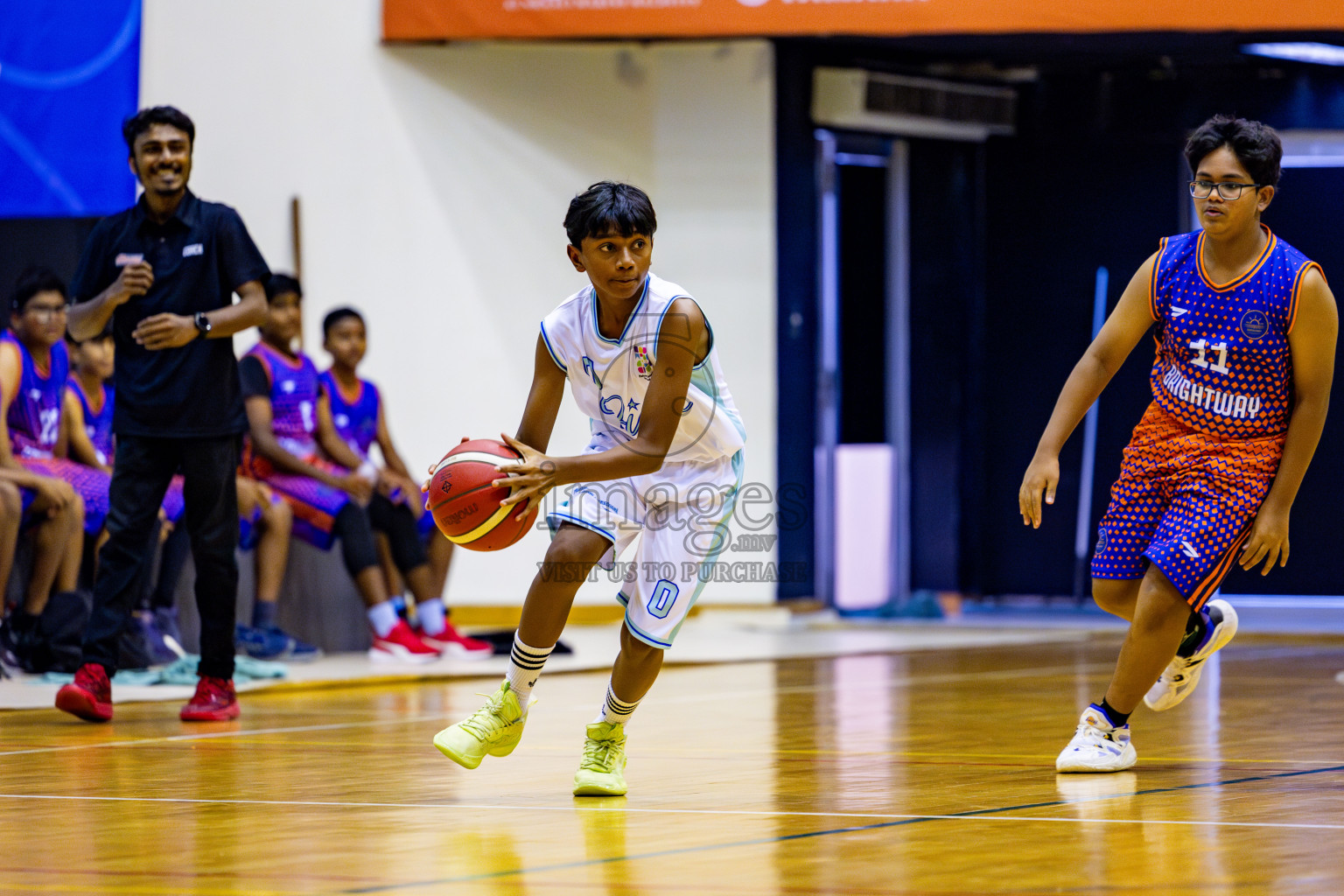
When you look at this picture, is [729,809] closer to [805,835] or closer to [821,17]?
[805,835]

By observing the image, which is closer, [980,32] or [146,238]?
[146,238]

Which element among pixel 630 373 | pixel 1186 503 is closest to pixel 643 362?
pixel 630 373

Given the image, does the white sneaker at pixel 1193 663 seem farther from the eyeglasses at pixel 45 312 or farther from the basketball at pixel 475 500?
the eyeglasses at pixel 45 312

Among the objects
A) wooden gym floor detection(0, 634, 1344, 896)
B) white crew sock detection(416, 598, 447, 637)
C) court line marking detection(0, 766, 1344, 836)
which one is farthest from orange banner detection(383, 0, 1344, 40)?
court line marking detection(0, 766, 1344, 836)

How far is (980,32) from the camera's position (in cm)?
796

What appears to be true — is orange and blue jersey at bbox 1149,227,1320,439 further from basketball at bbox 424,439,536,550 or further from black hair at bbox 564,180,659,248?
basketball at bbox 424,439,536,550

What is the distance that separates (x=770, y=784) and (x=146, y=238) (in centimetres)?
252

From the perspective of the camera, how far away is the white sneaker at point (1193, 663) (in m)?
3.86

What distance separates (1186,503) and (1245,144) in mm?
774

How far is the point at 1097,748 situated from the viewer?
3.60 meters

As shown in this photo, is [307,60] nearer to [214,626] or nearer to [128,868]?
[214,626]

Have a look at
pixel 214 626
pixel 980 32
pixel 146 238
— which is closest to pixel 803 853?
pixel 214 626

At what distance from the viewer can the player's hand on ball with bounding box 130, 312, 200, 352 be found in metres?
4.56

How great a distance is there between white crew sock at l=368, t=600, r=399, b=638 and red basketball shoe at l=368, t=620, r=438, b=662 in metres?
0.02
